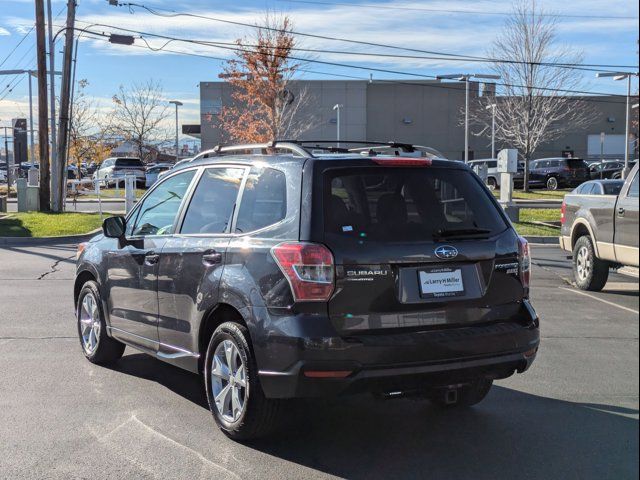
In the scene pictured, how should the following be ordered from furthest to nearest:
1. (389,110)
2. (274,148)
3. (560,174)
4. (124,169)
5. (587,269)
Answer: (389,110) < (560,174) < (124,169) < (587,269) < (274,148)

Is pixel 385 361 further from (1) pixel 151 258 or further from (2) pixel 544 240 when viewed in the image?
(2) pixel 544 240

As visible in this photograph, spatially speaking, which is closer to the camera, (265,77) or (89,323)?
(89,323)

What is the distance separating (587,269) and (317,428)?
22.7 ft

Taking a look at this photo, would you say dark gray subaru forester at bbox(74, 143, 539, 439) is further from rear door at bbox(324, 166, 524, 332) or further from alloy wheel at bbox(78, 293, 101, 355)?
alloy wheel at bbox(78, 293, 101, 355)

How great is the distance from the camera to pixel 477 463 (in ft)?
13.2

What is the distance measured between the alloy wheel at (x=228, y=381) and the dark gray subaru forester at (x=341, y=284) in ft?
0.04

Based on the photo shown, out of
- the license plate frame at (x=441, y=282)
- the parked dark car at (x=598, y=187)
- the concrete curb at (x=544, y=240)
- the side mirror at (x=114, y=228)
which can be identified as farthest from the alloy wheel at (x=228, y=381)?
the concrete curb at (x=544, y=240)

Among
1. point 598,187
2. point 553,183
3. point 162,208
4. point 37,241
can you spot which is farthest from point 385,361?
point 553,183

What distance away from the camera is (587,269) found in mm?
10234

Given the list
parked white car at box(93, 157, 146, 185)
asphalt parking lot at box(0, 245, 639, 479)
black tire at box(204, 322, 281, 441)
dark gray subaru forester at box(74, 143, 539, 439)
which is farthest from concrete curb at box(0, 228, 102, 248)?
parked white car at box(93, 157, 146, 185)

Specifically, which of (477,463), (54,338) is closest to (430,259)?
(477,463)

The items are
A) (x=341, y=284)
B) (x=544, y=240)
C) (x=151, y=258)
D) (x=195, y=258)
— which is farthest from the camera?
(x=544, y=240)

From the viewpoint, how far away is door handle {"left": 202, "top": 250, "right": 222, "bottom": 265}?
14.7 feet

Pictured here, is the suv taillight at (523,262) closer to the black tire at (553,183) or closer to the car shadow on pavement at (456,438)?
the car shadow on pavement at (456,438)
